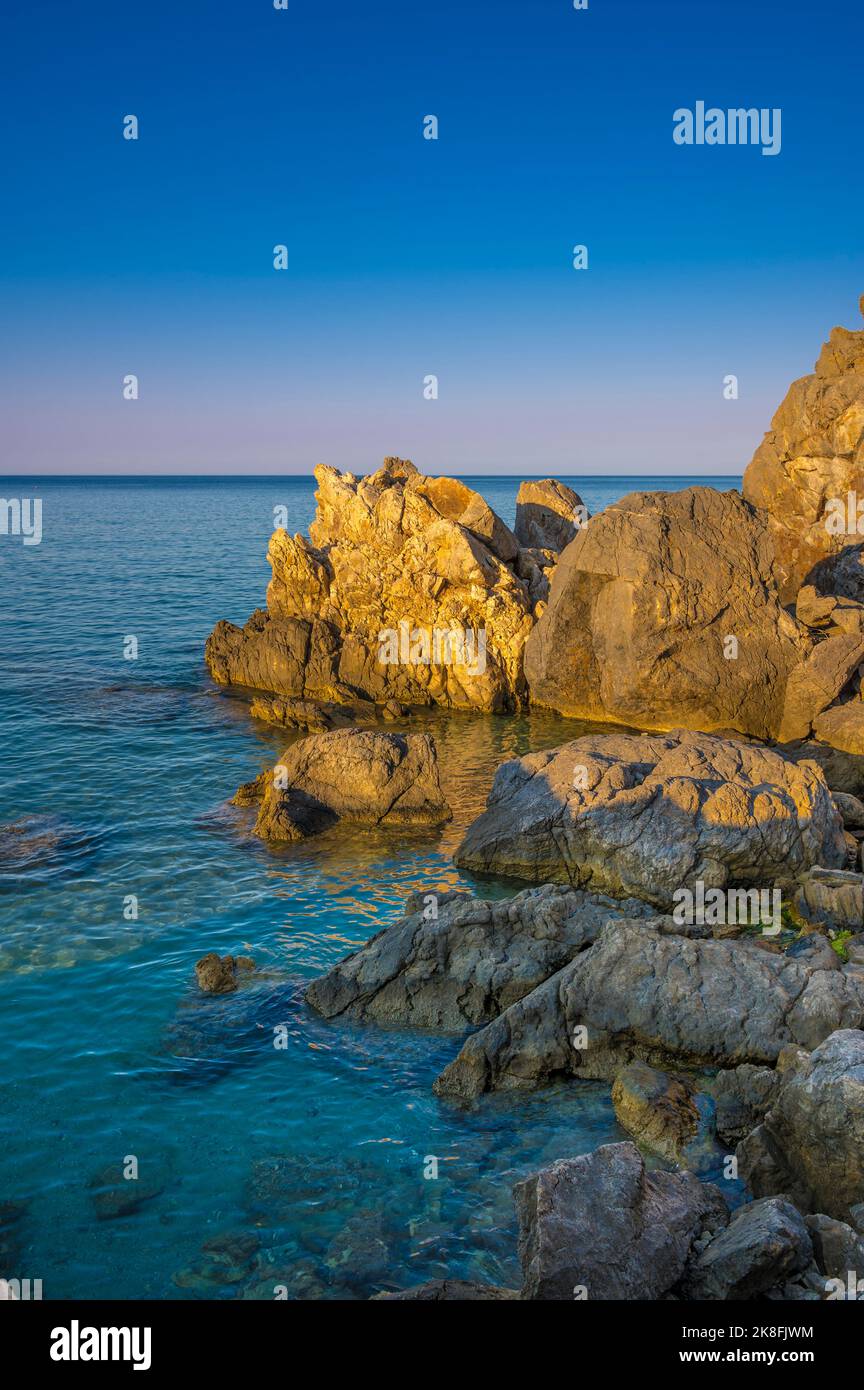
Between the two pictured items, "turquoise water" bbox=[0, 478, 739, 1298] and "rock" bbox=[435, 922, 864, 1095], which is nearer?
"turquoise water" bbox=[0, 478, 739, 1298]

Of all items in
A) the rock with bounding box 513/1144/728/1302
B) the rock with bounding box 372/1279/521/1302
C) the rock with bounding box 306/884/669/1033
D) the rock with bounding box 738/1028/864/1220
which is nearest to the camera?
the rock with bounding box 372/1279/521/1302

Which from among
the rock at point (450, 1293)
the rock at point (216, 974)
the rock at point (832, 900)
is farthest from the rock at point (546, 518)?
the rock at point (450, 1293)

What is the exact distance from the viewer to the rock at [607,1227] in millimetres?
10297

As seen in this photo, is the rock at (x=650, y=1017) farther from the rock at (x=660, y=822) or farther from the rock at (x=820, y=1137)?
the rock at (x=660, y=822)

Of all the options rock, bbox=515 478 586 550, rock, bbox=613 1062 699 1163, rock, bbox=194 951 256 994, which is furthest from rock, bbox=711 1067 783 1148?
rock, bbox=515 478 586 550

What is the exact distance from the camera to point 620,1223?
1073 cm

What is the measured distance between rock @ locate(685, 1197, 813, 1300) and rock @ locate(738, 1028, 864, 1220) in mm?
1545

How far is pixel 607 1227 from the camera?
10633 millimetres

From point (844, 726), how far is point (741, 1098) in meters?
20.9

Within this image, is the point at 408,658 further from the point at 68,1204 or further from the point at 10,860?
the point at 68,1204

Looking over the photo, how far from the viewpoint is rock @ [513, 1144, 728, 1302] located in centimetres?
1030

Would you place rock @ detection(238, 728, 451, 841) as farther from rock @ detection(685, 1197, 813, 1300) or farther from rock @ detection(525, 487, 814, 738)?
rock @ detection(685, 1197, 813, 1300)
